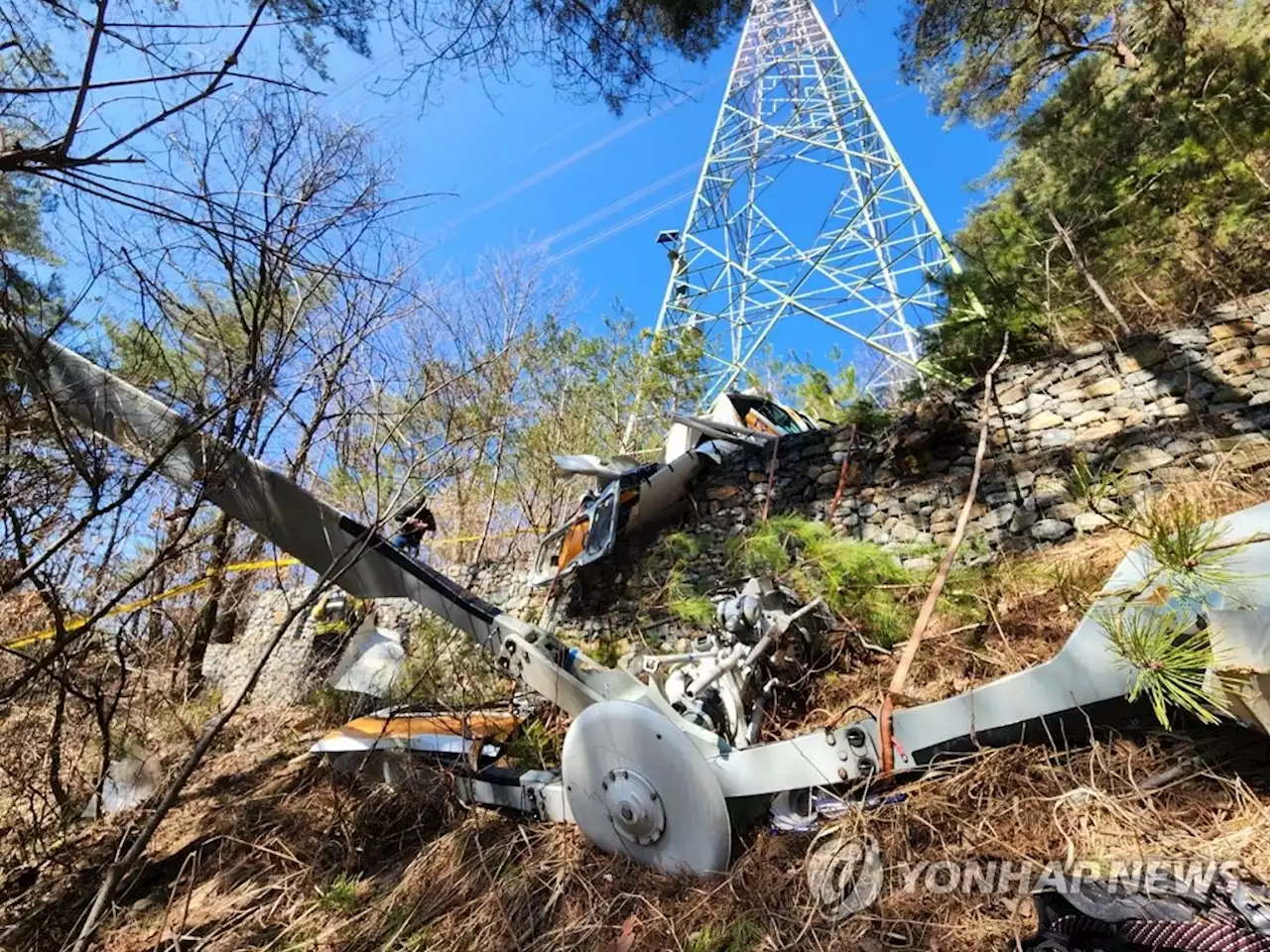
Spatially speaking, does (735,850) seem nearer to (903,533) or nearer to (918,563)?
(918,563)

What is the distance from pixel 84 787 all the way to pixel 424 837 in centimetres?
238

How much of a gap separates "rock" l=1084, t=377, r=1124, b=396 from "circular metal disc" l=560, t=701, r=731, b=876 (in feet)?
15.2

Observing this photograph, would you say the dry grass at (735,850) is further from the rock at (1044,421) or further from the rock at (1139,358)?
the rock at (1139,358)

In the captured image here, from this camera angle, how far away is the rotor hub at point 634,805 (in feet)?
6.35

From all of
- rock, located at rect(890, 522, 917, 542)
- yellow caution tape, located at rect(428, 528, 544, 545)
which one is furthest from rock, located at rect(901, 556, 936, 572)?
yellow caution tape, located at rect(428, 528, 544, 545)

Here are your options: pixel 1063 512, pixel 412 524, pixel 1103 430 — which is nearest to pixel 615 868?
pixel 412 524

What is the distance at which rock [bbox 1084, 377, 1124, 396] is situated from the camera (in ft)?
15.2

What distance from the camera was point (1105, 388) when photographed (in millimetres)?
4699

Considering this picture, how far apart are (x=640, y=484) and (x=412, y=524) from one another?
3512 millimetres

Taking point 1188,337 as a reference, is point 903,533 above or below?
below

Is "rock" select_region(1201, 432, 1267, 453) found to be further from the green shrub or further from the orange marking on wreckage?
the orange marking on wreckage

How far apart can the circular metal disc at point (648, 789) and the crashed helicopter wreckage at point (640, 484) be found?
4.21 meters

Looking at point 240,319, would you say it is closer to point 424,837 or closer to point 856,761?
point 424,837

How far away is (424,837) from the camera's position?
277 centimetres
